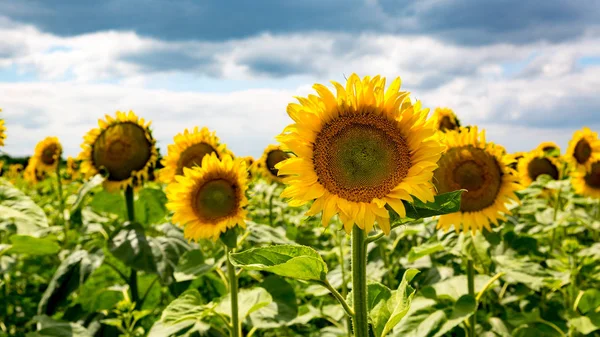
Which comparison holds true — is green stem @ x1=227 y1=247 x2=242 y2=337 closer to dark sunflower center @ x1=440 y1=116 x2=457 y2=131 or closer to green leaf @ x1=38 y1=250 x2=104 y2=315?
green leaf @ x1=38 y1=250 x2=104 y2=315

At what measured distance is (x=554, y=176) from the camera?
6305mm

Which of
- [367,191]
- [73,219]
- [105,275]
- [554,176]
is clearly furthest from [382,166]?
[554,176]

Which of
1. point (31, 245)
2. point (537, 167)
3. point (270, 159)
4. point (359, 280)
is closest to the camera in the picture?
point (359, 280)

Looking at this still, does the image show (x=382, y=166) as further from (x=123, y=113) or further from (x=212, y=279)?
(x=123, y=113)

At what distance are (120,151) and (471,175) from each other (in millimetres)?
2692

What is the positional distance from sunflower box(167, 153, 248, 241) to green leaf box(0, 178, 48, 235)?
3.03 feet

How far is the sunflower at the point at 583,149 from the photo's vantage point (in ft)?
18.4

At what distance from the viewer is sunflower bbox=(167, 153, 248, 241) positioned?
129 inches

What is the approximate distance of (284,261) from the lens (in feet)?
5.90

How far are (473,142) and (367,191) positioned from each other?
5.56ft

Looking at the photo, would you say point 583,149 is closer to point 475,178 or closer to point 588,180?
point 588,180

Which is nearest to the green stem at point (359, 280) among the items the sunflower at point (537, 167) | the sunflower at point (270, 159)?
the sunflower at point (537, 167)

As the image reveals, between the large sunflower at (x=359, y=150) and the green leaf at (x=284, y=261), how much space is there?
0.16 metres

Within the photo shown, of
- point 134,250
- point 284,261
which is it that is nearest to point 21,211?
point 134,250
